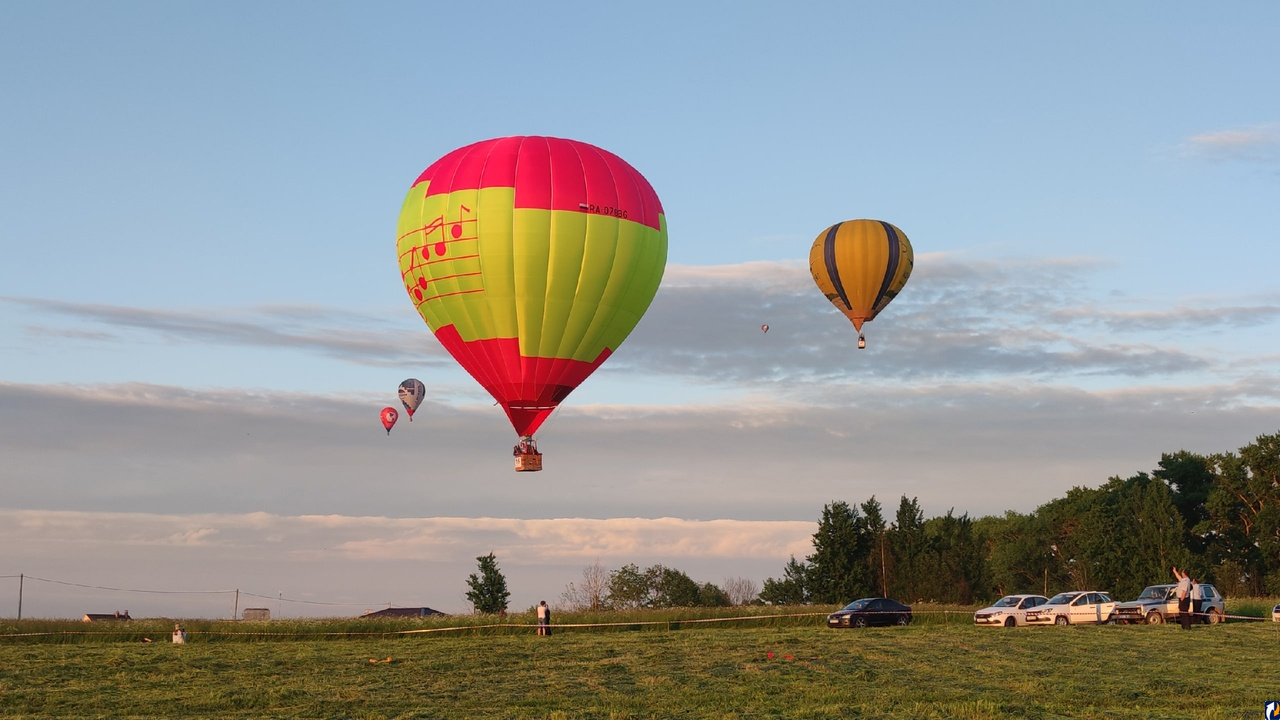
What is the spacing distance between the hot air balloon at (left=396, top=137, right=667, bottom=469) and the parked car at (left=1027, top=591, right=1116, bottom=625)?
18910mm

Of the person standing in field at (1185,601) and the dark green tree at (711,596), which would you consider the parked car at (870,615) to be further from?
the dark green tree at (711,596)

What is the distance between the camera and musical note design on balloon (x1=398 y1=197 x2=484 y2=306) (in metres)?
44.8

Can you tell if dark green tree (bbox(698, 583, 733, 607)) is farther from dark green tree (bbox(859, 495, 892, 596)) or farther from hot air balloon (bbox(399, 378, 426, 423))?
hot air balloon (bbox(399, 378, 426, 423))

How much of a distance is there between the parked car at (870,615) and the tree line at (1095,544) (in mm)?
33348

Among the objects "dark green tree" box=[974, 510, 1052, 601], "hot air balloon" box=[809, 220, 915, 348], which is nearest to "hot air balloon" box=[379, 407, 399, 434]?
"hot air balloon" box=[809, 220, 915, 348]

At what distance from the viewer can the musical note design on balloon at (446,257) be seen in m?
44.8

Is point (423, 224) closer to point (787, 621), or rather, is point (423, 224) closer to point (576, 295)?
point (576, 295)

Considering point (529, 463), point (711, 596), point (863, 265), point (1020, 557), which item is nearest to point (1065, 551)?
point (1020, 557)

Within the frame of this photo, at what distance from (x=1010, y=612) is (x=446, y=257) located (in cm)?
2493

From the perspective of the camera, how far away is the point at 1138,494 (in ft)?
334

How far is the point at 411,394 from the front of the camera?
79688mm

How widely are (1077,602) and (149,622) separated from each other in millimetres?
37777

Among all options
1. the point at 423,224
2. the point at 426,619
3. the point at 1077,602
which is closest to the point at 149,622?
the point at 426,619

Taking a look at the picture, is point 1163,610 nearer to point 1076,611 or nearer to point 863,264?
point 1076,611
